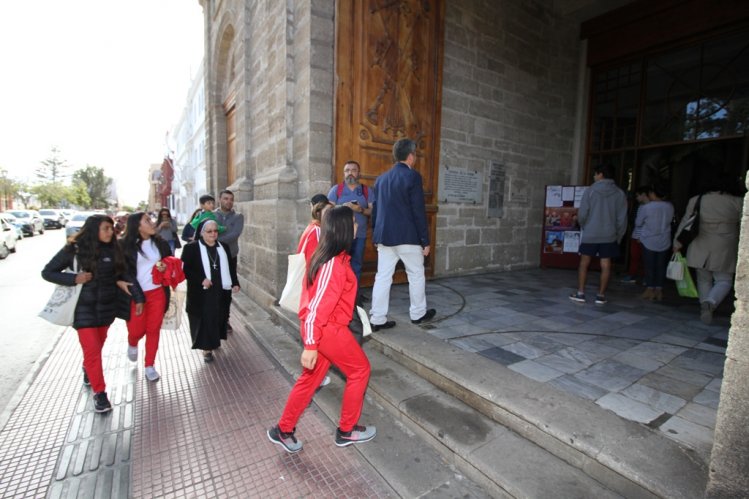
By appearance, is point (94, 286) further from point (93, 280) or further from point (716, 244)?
point (716, 244)

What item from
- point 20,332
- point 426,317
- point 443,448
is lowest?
point 20,332

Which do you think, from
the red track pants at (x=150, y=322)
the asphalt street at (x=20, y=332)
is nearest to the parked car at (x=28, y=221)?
the asphalt street at (x=20, y=332)

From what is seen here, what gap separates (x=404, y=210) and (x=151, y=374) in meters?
2.94

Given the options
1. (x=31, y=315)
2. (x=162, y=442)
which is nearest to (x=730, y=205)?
(x=162, y=442)

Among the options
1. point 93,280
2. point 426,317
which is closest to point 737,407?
point 426,317

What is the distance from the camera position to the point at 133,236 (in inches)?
138

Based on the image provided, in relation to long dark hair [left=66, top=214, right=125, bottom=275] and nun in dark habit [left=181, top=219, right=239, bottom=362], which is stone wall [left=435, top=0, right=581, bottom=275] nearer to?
nun in dark habit [left=181, top=219, right=239, bottom=362]

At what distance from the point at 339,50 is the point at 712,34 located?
6.47 meters

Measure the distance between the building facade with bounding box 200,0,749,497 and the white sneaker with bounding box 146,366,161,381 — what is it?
1.97 metres

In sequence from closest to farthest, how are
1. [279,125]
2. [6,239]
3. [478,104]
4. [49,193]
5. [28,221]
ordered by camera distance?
[279,125], [478,104], [6,239], [28,221], [49,193]

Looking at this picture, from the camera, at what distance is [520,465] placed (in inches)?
82.2

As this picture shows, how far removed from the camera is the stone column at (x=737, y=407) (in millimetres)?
1453

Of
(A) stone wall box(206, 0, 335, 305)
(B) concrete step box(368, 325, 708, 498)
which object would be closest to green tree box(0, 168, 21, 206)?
(A) stone wall box(206, 0, 335, 305)

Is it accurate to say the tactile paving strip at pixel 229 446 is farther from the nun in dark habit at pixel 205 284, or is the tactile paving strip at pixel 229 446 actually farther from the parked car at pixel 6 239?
the parked car at pixel 6 239
